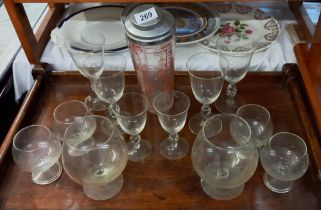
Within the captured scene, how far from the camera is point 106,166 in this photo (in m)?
0.58

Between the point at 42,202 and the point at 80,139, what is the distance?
0.12 meters

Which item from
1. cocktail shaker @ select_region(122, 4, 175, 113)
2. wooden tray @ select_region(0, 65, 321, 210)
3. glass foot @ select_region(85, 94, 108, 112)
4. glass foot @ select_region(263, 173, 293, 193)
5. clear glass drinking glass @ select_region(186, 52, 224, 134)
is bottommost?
glass foot @ select_region(263, 173, 293, 193)

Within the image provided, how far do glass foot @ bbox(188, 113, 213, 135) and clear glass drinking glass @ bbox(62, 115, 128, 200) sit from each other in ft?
0.57

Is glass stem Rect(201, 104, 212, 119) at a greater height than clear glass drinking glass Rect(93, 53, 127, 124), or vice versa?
clear glass drinking glass Rect(93, 53, 127, 124)

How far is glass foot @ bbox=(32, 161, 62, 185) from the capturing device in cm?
63

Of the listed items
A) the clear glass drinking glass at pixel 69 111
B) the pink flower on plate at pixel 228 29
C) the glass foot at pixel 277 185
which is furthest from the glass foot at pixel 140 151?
the pink flower on plate at pixel 228 29

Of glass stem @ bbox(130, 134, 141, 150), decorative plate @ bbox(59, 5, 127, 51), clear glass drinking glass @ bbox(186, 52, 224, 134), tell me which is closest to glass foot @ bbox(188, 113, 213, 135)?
clear glass drinking glass @ bbox(186, 52, 224, 134)

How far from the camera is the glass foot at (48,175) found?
0.63 m

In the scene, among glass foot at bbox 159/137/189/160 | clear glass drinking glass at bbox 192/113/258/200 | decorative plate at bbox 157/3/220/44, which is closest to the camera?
clear glass drinking glass at bbox 192/113/258/200

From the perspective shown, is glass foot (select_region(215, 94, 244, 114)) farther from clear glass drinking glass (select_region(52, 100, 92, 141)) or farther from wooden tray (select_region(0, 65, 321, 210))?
clear glass drinking glass (select_region(52, 100, 92, 141))

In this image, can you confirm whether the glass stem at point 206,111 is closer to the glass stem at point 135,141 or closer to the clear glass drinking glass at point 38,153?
the glass stem at point 135,141

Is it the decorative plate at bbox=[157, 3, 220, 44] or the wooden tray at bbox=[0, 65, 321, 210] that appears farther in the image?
the decorative plate at bbox=[157, 3, 220, 44]

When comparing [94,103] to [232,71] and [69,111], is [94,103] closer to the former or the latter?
[69,111]

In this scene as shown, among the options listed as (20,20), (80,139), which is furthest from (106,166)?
(20,20)
